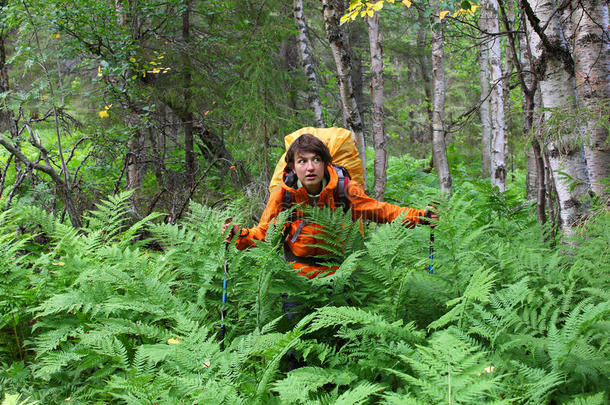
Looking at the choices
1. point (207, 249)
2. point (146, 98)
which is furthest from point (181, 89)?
point (207, 249)

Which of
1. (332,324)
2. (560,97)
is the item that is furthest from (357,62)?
(332,324)

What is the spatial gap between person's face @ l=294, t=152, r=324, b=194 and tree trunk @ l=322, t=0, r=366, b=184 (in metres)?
2.67

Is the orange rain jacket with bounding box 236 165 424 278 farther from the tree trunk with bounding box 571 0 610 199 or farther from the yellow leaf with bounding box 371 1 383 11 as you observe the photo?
the yellow leaf with bounding box 371 1 383 11

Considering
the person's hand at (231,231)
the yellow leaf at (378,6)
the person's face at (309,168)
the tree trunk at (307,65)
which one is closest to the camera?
the person's hand at (231,231)

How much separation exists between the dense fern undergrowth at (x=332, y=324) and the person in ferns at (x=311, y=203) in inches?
7.4

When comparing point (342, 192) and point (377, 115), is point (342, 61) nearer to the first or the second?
point (377, 115)

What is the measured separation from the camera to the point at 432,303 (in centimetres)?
290

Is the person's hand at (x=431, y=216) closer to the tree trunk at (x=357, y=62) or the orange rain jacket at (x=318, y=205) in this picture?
the orange rain jacket at (x=318, y=205)

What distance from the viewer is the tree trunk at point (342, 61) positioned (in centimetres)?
585

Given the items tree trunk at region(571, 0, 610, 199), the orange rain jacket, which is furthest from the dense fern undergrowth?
tree trunk at region(571, 0, 610, 199)

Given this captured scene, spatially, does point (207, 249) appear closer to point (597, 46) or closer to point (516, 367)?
point (516, 367)

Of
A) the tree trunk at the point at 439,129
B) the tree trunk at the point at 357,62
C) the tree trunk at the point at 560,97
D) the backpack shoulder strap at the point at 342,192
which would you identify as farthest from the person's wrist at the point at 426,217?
the tree trunk at the point at 357,62

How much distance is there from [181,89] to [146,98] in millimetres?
1032

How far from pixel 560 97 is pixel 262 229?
9.18ft
